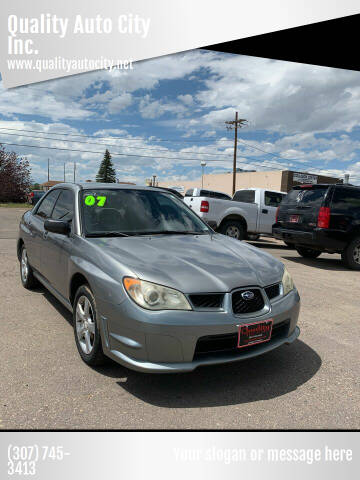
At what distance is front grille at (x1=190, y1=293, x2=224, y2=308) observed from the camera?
109 inches

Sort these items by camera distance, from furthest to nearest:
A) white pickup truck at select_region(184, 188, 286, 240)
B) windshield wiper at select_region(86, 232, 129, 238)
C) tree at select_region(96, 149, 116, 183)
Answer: tree at select_region(96, 149, 116, 183) < white pickup truck at select_region(184, 188, 286, 240) < windshield wiper at select_region(86, 232, 129, 238)

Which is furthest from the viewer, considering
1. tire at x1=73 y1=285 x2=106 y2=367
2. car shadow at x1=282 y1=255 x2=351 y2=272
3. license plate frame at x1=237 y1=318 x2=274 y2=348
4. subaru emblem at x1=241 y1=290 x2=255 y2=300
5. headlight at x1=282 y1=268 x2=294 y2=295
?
car shadow at x1=282 y1=255 x2=351 y2=272

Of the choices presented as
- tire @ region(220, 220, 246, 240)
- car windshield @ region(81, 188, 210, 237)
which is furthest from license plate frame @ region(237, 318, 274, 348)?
tire @ region(220, 220, 246, 240)

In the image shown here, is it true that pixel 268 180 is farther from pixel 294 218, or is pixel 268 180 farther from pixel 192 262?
pixel 192 262

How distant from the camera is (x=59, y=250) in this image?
13.2 feet

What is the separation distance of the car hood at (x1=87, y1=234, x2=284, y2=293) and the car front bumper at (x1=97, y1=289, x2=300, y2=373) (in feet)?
0.73

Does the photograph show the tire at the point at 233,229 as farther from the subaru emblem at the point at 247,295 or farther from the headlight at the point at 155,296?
the headlight at the point at 155,296

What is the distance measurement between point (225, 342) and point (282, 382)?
713 mm

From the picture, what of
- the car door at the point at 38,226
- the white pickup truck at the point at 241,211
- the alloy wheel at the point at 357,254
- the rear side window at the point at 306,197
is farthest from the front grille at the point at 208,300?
the white pickup truck at the point at 241,211

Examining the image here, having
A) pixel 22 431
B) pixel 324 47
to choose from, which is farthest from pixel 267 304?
pixel 324 47

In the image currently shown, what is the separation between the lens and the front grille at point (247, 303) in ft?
9.37

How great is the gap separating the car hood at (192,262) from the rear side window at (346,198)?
18.3 ft

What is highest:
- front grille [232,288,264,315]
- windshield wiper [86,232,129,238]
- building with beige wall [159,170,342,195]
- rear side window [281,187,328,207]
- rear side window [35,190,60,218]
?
building with beige wall [159,170,342,195]

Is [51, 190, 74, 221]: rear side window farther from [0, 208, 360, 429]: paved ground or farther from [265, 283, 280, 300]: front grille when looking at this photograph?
[265, 283, 280, 300]: front grille
